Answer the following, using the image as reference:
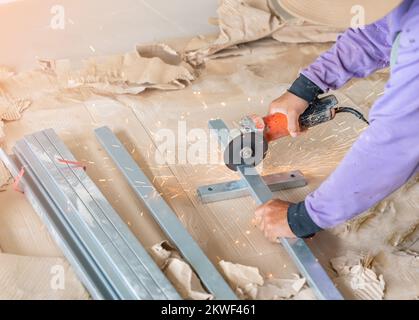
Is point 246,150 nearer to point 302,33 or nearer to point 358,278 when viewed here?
point 358,278

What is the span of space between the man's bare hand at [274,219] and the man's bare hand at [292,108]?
267 millimetres

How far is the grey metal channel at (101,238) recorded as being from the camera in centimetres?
186

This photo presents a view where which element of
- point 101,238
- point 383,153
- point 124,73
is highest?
point 383,153

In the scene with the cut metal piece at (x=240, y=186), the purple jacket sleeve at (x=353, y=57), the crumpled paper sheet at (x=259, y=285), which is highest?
the purple jacket sleeve at (x=353, y=57)

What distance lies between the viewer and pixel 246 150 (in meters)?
→ 2.19

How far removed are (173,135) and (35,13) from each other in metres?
1.01

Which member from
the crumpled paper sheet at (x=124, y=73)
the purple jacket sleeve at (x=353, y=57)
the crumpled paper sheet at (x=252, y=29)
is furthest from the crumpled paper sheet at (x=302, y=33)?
the purple jacket sleeve at (x=353, y=57)

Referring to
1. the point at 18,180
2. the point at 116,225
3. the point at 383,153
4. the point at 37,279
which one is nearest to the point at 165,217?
the point at 116,225

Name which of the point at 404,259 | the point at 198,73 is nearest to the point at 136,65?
the point at 198,73

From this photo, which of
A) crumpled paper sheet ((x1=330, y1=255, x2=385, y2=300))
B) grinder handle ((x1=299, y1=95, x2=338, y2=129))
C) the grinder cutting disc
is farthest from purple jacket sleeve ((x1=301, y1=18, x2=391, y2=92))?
crumpled paper sheet ((x1=330, y1=255, x2=385, y2=300))

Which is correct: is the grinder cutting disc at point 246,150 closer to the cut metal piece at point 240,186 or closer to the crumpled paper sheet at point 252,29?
the cut metal piece at point 240,186

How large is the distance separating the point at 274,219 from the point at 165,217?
358mm

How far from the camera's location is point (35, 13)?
3.03 metres

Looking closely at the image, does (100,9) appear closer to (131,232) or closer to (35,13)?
(35,13)
